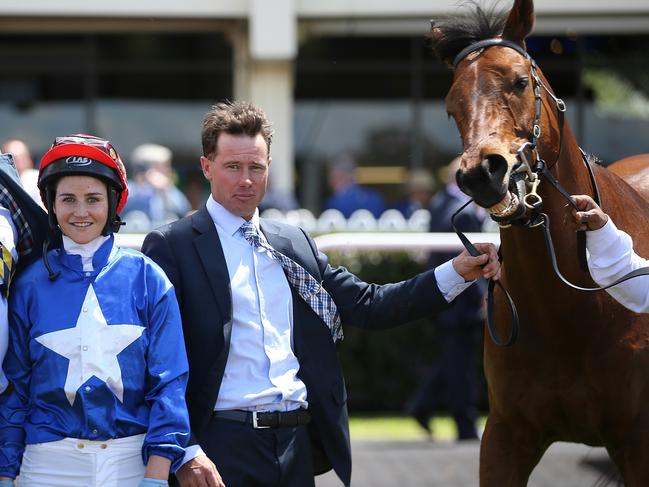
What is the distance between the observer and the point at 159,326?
3225 millimetres

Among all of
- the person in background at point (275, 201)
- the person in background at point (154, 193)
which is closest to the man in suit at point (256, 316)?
the person in background at point (275, 201)

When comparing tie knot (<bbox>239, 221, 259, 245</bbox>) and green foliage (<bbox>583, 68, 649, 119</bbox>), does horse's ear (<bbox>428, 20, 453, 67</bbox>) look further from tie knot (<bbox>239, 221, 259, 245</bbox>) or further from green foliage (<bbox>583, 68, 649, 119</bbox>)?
green foliage (<bbox>583, 68, 649, 119</bbox>)

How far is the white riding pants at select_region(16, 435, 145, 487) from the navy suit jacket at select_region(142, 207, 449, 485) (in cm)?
32

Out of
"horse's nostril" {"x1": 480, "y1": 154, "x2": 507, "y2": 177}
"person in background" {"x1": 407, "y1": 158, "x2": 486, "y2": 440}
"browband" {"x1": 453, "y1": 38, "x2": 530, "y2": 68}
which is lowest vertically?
"person in background" {"x1": 407, "y1": 158, "x2": 486, "y2": 440}

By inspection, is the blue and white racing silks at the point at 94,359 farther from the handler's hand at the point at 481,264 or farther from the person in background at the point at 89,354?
the handler's hand at the point at 481,264

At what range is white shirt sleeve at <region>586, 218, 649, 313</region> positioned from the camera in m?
3.42

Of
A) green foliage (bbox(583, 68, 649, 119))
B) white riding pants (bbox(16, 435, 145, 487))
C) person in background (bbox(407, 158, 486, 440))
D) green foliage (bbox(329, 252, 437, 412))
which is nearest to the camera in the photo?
white riding pants (bbox(16, 435, 145, 487))

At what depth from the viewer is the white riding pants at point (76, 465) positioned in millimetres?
3092

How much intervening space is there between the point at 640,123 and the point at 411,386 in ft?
26.0

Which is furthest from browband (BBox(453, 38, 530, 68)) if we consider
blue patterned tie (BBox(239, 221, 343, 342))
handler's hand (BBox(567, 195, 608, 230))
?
blue patterned tie (BBox(239, 221, 343, 342))

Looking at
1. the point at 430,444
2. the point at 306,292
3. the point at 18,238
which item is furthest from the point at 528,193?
the point at 430,444

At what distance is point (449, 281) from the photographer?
3.65 m

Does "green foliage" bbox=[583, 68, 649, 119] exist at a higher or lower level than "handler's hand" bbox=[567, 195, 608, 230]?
higher

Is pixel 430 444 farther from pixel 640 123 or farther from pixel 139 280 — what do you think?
pixel 640 123
